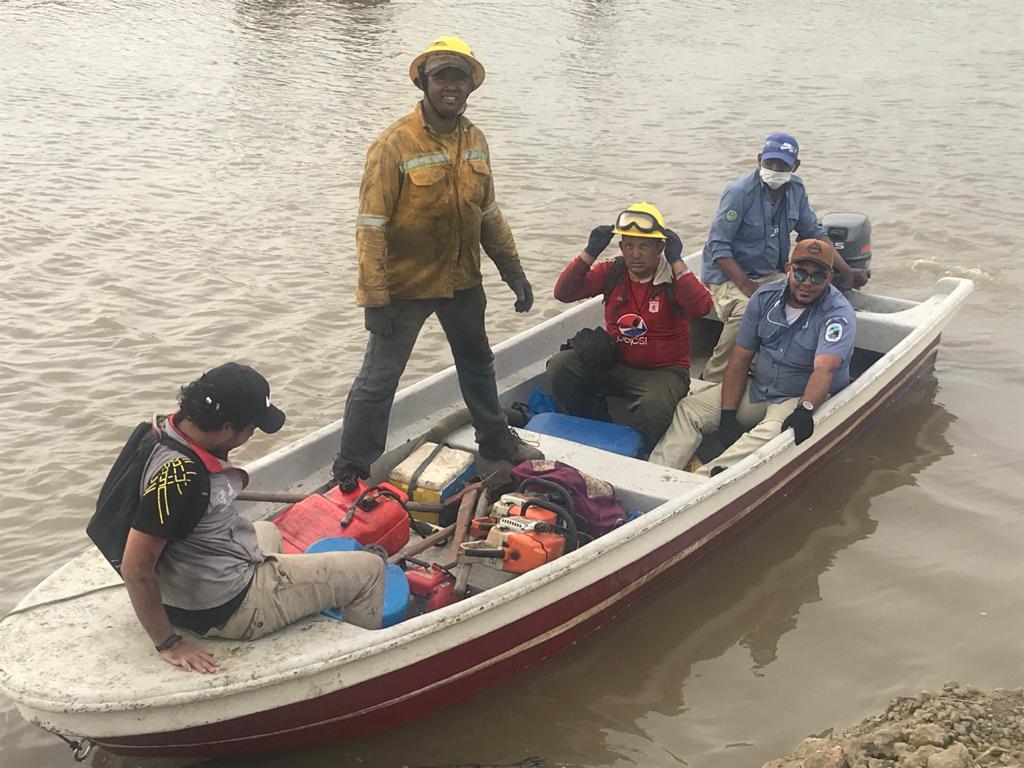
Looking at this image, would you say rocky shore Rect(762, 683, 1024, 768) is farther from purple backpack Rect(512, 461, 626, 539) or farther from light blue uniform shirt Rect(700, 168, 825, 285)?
light blue uniform shirt Rect(700, 168, 825, 285)

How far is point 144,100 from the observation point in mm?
15953

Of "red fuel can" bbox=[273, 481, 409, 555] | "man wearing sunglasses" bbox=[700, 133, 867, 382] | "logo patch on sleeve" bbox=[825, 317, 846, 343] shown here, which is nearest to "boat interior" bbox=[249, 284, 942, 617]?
"red fuel can" bbox=[273, 481, 409, 555]

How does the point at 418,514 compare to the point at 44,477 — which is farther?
the point at 44,477

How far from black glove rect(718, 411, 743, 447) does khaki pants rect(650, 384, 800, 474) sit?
4 centimetres

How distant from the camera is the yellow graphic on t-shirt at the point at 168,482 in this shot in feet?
11.2

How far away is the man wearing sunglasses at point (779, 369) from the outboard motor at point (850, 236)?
1.84 metres

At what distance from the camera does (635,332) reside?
6.12 metres

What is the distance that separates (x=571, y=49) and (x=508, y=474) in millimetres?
18736

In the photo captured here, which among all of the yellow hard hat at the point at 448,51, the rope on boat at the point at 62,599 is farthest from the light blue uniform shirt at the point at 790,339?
the rope on boat at the point at 62,599

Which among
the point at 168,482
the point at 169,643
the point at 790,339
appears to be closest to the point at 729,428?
the point at 790,339

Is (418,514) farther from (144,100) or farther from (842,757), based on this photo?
(144,100)

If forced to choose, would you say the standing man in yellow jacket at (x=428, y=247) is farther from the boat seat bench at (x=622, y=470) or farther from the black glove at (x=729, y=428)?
the black glove at (x=729, y=428)

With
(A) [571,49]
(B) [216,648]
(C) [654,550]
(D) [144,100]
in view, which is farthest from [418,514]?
(A) [571,49]

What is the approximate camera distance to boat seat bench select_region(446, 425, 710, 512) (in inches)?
210
